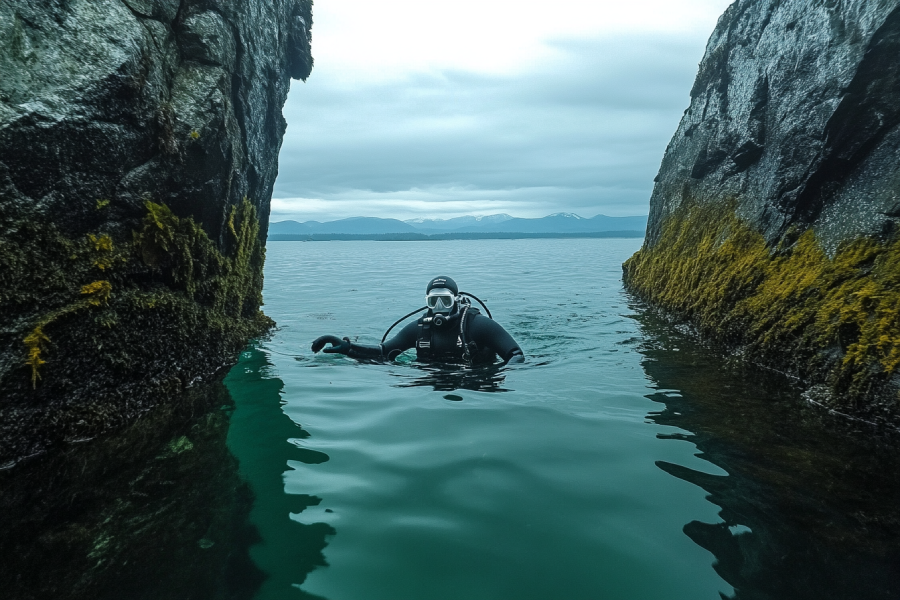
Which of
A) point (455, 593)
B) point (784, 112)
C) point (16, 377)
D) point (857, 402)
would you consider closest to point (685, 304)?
point (784, 112)

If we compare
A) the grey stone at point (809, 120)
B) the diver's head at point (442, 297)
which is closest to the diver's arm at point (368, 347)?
Answer: the diver's head at point (442, 297)

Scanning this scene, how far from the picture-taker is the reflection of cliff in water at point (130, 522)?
9.41 ft

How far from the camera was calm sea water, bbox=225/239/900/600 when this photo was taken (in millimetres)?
2914

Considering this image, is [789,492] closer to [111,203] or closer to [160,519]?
[160,519]

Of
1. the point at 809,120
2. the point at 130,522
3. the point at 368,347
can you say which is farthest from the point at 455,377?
the point at 809,120

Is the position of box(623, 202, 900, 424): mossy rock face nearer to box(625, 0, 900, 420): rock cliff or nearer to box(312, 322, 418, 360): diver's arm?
box(625, 0, 900, 420): rock cliff

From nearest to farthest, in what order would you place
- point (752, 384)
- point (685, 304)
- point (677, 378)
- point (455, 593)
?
point (455, 593), point (752, 384), point (677, 378), point (685, 304)

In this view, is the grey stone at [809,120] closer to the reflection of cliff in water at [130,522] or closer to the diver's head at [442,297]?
the diver's head at [442,297]

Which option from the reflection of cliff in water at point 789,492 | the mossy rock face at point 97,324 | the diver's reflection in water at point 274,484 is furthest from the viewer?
the mossy rock face at point 97,324

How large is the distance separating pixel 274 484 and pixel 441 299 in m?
4.39

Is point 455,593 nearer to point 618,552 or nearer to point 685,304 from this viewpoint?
point 618,552

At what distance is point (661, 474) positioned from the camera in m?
4.11

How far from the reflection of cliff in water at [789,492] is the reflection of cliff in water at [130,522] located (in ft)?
9.47

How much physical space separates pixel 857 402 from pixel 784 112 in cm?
592
